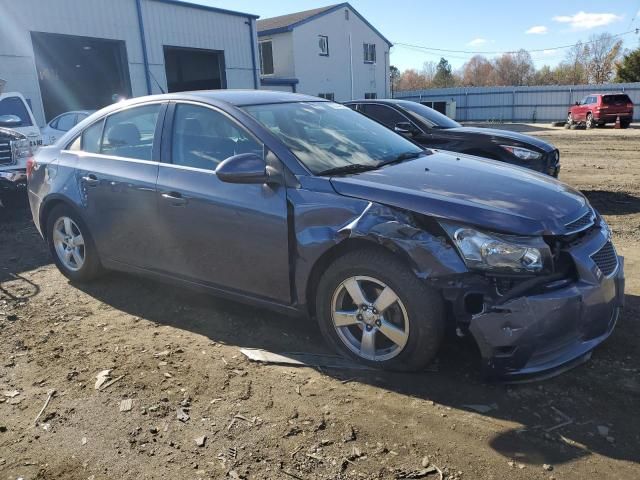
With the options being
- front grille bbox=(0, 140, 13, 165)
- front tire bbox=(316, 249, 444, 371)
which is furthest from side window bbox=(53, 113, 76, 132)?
front tire bbox=(316, 249, 444, 371)

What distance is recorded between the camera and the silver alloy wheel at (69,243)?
5031 mm

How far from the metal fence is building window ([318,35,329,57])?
8667 mm

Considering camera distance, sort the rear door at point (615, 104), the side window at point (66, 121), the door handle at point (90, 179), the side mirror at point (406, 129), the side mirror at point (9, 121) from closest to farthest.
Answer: the door handle at point (90, 179)
the side mirror at point (406, 129)
the side mirror at point (9, 121)
the side window at point (66, 121)
the rear door at point (615, 104)

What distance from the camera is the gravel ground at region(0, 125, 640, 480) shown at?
2.57 meters

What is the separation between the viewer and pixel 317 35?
33.8m

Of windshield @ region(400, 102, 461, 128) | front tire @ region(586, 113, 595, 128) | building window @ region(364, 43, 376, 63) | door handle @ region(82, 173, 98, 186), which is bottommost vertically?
front tire @ region(586, 113, 595, 128)

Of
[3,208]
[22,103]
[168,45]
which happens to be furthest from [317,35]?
[3,208]

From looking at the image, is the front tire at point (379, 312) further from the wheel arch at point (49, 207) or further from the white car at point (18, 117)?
the white car at point (18, 117)

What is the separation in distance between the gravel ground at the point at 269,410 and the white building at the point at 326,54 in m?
25.2

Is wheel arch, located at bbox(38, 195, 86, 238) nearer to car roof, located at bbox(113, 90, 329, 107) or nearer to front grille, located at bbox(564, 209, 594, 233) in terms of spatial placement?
car roof, located at bbox(113, 90, 329, 107)

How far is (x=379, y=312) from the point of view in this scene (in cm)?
323

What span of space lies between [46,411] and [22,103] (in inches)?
384

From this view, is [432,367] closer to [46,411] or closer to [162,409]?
[162,409]

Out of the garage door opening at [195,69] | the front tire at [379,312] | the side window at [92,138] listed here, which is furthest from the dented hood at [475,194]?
the garage door opening at [195,69]
